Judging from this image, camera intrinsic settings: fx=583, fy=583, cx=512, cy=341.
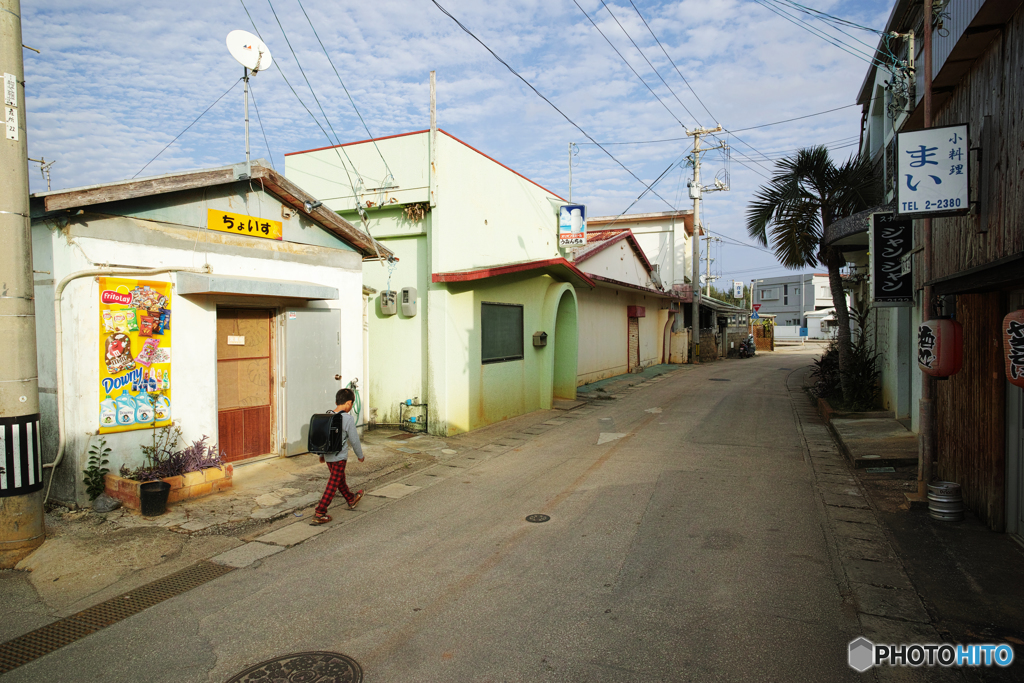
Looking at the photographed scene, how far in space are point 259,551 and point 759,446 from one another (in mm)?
8425

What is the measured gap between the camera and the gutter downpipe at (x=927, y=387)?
695cm

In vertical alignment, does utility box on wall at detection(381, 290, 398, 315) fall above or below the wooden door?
above

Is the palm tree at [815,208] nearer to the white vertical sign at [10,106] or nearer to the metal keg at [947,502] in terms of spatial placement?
the metal keg at [947,502]

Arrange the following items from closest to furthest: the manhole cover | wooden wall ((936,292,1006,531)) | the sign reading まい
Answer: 1. the manhole cover
2. wooden wall ((936,292,1006,531))
3. the sign reading まい

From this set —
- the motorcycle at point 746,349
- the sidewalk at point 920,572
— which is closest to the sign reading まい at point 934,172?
the sidewalk at point 920,572

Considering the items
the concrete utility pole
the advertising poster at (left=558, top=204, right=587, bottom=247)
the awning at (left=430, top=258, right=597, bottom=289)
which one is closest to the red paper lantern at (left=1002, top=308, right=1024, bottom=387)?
the awning at (left=430, top=258, right=597, bottom=289)

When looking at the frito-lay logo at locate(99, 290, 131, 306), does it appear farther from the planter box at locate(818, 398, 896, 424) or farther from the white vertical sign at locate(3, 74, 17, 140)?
the planter box at locate(818, 398, 896, 424)

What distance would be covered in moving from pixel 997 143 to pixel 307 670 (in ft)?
24.7

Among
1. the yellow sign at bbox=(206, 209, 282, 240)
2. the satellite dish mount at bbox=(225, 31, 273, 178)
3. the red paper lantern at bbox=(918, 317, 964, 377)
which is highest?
the satellite dish mount at bbox=(225, 31, 273, 178)

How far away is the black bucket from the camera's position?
661 centimetres

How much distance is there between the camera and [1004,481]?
5.86 metres

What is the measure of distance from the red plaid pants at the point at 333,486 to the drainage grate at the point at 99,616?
1.28 meters

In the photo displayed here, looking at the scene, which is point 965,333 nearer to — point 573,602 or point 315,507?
point 573,602
